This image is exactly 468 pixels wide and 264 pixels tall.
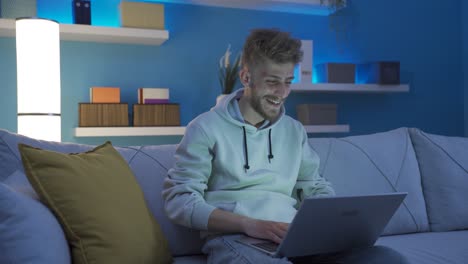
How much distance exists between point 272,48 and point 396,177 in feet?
2.68

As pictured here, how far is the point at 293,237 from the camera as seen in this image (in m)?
1.20

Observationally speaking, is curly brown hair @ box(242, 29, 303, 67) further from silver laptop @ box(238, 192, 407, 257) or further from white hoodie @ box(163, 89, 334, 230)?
silver laptop @ box(238, 192, 407, 257)

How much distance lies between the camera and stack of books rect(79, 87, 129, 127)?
9.59ft

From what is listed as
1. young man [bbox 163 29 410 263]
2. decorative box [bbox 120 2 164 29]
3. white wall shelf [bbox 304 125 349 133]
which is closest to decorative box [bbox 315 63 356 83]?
white wall shelf [bbox 304 125 349 133]

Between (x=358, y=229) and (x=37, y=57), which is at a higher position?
(x=37, y=57)

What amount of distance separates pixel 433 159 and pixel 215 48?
1744 mm

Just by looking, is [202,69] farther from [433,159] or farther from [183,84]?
[433,159]

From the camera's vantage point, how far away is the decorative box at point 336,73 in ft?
11.5

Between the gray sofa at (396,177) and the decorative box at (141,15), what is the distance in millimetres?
1388

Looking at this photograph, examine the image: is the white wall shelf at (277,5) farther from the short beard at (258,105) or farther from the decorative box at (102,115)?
the short beard at (258,105)

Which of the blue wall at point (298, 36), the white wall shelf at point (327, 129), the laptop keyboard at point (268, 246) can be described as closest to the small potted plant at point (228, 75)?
the blue wall at point (298, 36)

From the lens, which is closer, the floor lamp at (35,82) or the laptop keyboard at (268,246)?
the laptop keyboard at (268,246)

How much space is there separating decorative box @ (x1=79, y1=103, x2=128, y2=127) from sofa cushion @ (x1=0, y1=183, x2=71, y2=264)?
1.81m

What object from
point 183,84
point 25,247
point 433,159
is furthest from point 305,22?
point 25,247
